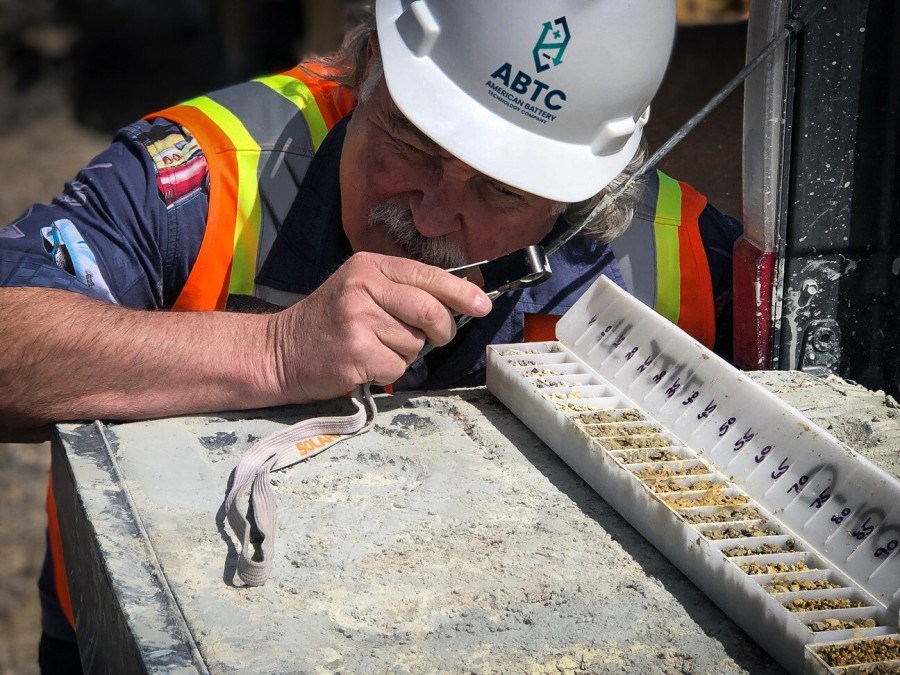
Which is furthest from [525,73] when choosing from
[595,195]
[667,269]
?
[667,269]

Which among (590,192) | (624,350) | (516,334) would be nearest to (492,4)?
(590,192)

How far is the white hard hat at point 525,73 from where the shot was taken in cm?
191

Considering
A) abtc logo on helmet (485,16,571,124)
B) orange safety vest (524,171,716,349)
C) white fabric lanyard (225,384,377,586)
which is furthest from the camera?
orange safety vest (524,171,716,349)

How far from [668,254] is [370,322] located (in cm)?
111

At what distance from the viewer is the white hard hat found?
75.4 inches

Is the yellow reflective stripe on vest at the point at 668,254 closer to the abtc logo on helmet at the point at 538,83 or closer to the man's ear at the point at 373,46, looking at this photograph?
the abtc logo on helmet at the point at 538,83

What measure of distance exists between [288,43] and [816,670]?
863 cm

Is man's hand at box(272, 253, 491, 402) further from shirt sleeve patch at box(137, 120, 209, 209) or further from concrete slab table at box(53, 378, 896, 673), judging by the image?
shirt sleeve patch at box(137, 120, 209, 209)

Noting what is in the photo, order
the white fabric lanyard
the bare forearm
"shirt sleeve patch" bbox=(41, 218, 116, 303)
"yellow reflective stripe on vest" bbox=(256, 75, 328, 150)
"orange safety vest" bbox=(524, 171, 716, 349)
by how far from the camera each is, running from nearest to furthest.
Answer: the white fabric lanyard
the bare forearm
"shirt sleeve patch" bbox=(41, 218, 116, 303)
"yellow reflective stripe on vest" bbox=(256, 75, 328, 150)
"orange safety vest" bbox=(524, 171, 716, 349)

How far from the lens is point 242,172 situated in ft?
7.71

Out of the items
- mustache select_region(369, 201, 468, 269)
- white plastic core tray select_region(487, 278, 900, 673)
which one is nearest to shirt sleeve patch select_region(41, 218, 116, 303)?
mustache select_region(369, 201, 468, 269)

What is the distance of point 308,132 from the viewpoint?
8.13 feet

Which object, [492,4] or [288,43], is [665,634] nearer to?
[492,4]

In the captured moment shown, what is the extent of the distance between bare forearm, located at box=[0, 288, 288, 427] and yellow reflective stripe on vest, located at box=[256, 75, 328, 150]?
72 cm
